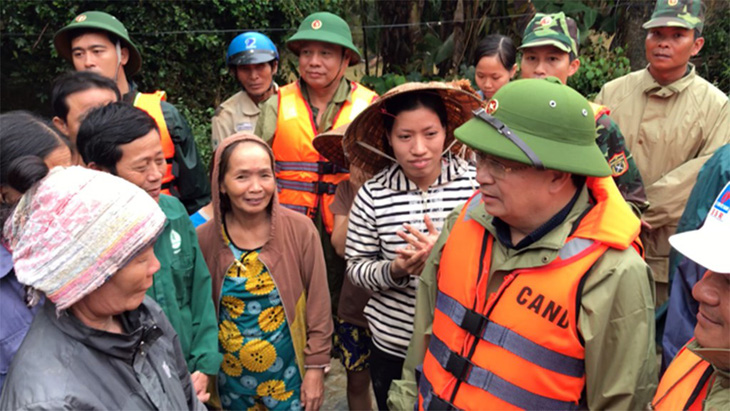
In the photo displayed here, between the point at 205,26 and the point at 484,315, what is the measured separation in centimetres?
762

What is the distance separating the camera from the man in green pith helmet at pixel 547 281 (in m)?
1.76

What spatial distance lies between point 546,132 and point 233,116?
385cm

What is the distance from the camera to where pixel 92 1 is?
7.69 m

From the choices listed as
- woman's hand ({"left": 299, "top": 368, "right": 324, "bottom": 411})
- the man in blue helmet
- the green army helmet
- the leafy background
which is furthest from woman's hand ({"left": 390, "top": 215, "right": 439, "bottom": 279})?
the leafy background

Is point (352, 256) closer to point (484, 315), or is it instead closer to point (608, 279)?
point (484, 315)

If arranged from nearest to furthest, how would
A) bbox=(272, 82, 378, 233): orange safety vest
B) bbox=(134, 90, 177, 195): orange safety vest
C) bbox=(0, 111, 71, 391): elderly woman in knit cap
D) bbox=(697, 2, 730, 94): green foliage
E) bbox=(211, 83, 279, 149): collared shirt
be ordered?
bbox=(0, 111, 71, 391): elderly woman in knit cap, bbox=(134, 90, 177, 195): orange safety vest, bbox=(272, 82, 378, 233): orange safety vest, bbox=(211, 83, 279, 149): collared shirt, bbox=(697, 2, 730, 94): green foliage

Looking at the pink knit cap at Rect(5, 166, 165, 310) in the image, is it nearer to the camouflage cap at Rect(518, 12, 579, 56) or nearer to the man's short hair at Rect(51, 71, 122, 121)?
the man's short hair at Rect(51, 71, 122, 121)

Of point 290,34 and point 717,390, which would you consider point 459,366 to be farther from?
point 290,34

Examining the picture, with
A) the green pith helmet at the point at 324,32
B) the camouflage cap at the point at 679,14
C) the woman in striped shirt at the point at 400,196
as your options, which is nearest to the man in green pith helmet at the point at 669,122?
the camouflage cap at the point at 679,14

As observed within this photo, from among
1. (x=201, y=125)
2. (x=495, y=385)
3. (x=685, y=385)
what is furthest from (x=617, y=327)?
(x=201, y=125)

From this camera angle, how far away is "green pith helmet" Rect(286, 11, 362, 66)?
403 cm

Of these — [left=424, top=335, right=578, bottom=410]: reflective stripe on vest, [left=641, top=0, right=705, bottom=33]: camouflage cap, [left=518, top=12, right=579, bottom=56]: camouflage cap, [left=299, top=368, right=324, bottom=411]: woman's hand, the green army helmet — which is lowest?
[left=299, top=368, right=324, bottom=411]: woman's hand

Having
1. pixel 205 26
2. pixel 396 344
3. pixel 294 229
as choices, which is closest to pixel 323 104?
pixel 294 229

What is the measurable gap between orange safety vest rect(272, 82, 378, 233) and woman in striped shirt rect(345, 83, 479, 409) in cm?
106
